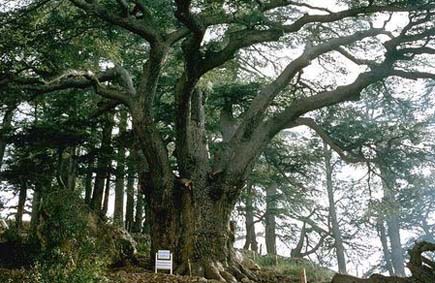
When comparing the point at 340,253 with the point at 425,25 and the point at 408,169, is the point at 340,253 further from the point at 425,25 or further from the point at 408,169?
the point at 425,25

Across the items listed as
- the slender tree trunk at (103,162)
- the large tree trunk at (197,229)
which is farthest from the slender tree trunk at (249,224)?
the large tree trunk at (197,229)

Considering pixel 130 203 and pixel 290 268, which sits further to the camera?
pixel 130 203

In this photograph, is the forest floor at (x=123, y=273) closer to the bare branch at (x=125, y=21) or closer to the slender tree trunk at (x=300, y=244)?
the bare branch at (x=125, y=21)

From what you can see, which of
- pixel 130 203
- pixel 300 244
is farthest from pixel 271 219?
pixel 130 203

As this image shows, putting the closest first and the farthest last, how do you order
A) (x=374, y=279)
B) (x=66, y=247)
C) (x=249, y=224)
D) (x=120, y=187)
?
1. (x=66, y=247)
2. (x=374, y=279)
3. (x=120, y=187)
4. (x=249, y=224)

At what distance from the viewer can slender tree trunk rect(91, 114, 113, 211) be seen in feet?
34.7

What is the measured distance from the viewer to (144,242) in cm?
1170

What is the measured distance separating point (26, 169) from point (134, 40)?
186 inches

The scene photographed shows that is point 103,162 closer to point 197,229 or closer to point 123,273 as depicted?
point 197,229

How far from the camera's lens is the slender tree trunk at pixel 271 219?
14.8 m

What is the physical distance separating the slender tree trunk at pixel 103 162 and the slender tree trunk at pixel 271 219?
232 inches

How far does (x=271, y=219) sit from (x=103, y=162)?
25.6 feet

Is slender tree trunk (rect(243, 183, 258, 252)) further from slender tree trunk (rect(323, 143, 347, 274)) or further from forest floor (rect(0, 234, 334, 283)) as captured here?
forest floor (rect(0, 234, 334, 283))

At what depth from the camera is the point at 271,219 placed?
16.3m
